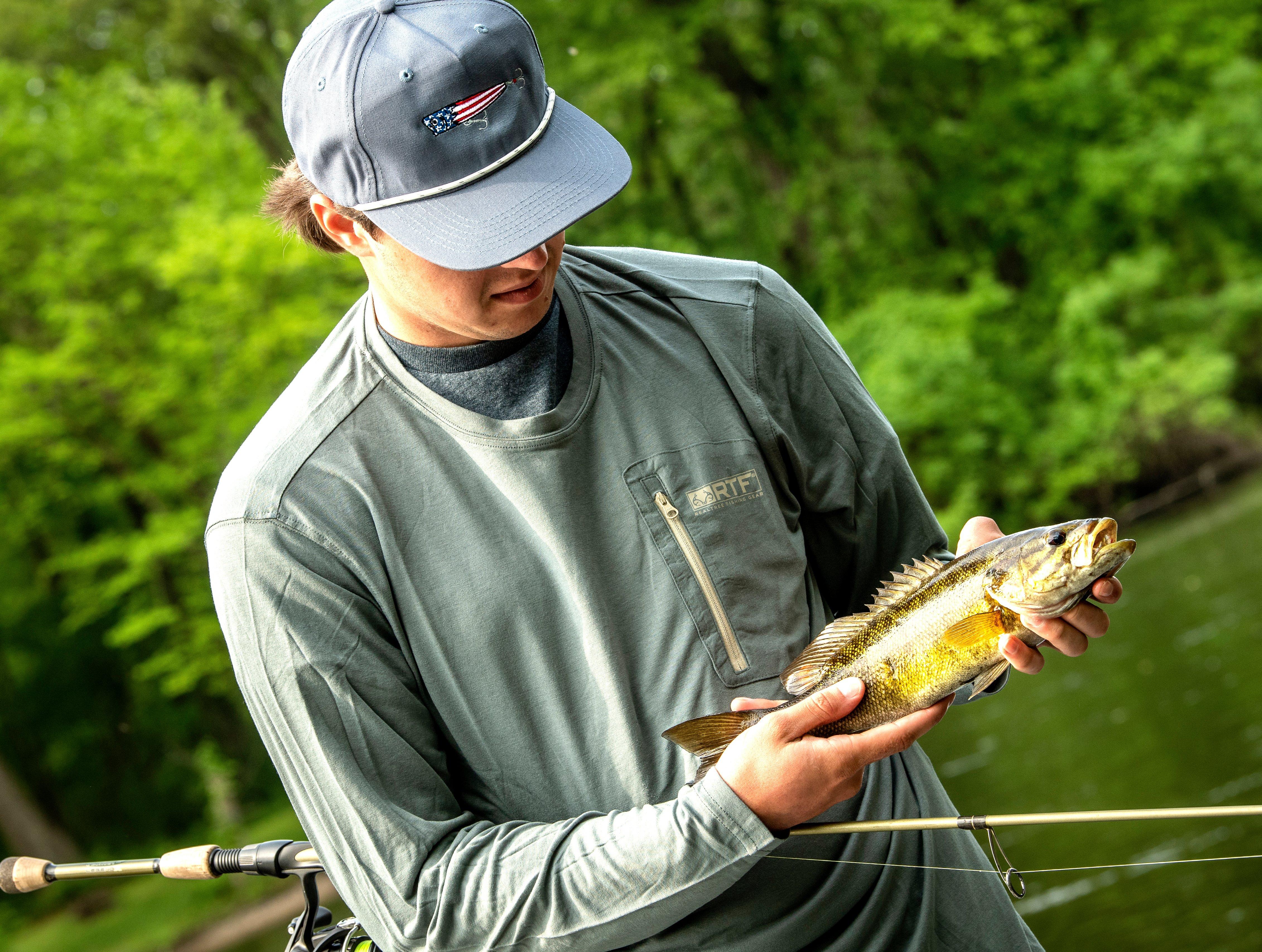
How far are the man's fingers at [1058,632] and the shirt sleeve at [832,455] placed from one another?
13 cm

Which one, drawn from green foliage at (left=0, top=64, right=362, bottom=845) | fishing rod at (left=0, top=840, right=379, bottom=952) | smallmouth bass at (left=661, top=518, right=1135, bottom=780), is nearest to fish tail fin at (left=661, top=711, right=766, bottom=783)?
smallmouth bass at (left=661, top=518, right=1135, bottom=780)

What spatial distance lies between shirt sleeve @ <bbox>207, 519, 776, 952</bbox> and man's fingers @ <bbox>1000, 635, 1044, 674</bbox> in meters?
0.54

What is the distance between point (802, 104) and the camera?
26.2 metres

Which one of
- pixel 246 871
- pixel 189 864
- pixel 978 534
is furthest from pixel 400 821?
pixel 189 864

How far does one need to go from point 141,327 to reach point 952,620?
19.6m

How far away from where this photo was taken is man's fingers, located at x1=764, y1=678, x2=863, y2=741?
1.78 m

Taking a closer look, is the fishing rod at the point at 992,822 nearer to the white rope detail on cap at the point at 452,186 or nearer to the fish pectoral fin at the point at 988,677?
the fish pectoral fin at the point at 988,677

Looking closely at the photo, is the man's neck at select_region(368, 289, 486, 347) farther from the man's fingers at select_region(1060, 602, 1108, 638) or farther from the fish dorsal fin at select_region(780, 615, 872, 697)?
the man's fingers at select_region(1060, 602, 1108, 638)

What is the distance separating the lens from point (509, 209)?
1.82 meters

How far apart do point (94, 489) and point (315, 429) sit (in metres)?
20.4

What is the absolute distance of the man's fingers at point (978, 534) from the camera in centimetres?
223

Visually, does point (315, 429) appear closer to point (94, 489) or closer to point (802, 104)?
point (94, 489)

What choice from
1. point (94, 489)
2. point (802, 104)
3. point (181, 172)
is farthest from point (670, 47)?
point (94, 489)

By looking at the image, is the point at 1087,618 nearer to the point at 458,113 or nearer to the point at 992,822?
the point at 992,822
